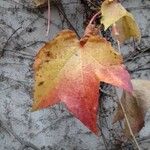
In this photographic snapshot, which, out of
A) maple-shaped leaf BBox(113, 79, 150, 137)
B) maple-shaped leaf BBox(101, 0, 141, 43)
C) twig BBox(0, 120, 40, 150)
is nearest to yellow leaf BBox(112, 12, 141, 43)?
maple-shaped leaf BBox(101, 0, 141, 43)

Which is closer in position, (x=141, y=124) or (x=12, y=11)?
(x=141, y=124)

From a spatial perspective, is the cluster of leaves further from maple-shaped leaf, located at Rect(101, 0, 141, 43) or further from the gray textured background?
the gray textured background

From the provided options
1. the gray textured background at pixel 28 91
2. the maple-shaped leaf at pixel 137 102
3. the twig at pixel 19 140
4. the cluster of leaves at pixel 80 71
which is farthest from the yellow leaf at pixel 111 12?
the twig at pixel 19 140

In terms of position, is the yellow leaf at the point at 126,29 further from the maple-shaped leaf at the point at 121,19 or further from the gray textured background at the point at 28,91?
the gray textured background at the point at 28,91

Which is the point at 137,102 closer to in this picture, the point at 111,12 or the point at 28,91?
the point at 111,12

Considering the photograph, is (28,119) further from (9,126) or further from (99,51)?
(99,51)

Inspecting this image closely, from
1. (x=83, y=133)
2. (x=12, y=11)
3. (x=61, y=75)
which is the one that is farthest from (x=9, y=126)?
(x=61, y=75)

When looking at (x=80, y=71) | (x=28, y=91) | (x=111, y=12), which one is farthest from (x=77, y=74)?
(x=28, y=91)
